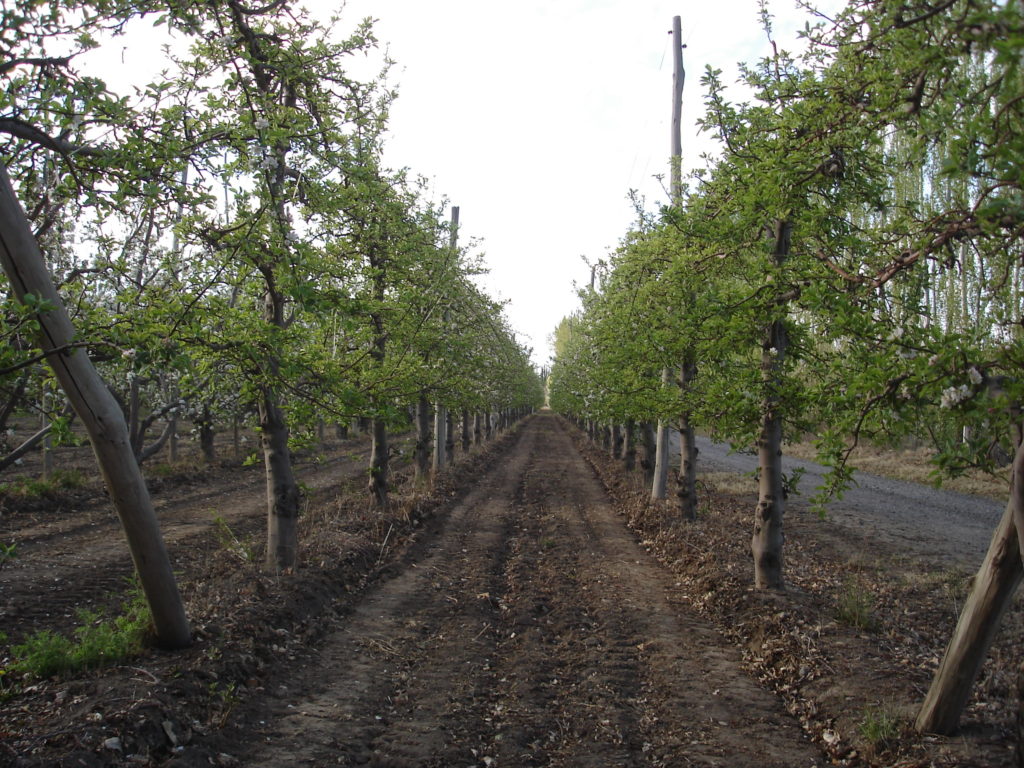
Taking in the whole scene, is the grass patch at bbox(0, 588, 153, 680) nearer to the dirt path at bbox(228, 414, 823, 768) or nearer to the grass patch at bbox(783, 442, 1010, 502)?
the dirt path at bbox(228, 414, 823, 768)

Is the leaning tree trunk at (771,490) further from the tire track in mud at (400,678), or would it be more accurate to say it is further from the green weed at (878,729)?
the tire track in mud at (400,678)

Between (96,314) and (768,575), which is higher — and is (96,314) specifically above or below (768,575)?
above

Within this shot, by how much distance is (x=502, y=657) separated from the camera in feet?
23.1

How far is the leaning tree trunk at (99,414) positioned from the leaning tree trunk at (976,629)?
612 cm

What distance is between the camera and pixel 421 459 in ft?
60.3

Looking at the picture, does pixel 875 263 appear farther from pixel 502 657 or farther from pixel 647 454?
pixel 647 454

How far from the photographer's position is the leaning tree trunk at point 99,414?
180 inches

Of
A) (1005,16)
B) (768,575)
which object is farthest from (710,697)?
(1005,16)

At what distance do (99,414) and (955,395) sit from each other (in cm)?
579

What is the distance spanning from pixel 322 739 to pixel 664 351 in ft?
22.7

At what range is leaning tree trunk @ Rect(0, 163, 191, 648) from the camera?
458 cm

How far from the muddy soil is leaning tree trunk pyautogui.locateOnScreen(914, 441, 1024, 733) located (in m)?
0.21

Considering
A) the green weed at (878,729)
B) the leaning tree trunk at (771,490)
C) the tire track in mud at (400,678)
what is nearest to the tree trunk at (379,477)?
the tire track in mud at (400,678)

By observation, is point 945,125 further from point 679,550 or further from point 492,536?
point 492,536
